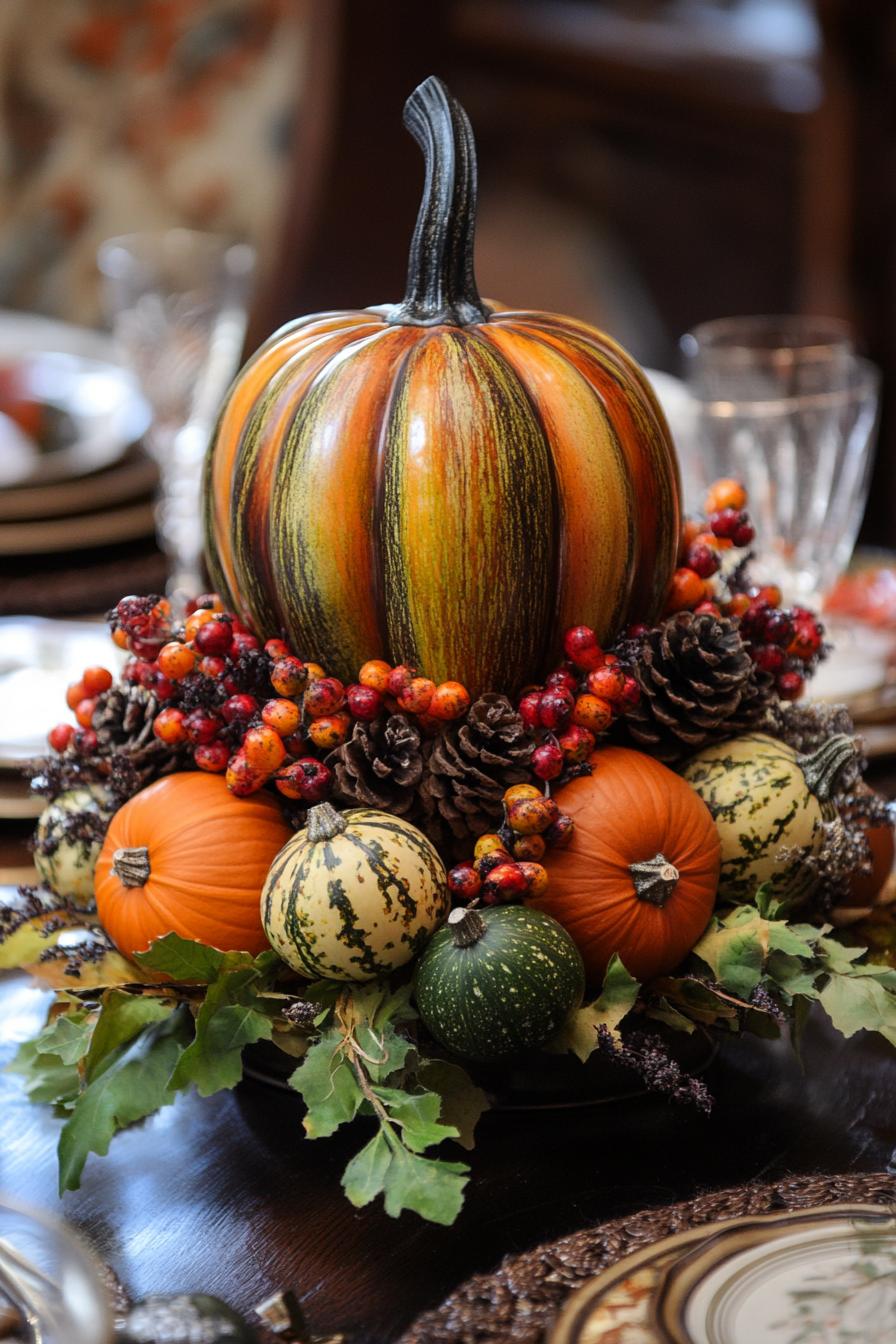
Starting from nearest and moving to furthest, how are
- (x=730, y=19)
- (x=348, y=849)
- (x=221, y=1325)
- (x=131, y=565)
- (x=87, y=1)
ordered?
1. (x=221, y=1325)
2. (x=348, y=849)
3. (x=131, y=565)
4. (x=87, y=1)
5. (x=730, y=19)

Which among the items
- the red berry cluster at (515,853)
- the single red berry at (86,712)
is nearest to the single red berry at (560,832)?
the red berry cluster at (515,853)

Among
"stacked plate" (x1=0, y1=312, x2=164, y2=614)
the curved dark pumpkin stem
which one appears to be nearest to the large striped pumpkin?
the curved dark pumpkin stem

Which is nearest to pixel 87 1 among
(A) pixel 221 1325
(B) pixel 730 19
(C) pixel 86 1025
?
(B) pixel 730 19

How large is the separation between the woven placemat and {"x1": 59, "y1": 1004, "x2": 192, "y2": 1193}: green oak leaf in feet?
0.44

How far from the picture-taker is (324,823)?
57 cm

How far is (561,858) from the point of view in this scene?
60 centimetres

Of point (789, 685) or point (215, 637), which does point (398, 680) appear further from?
point (789, 685)

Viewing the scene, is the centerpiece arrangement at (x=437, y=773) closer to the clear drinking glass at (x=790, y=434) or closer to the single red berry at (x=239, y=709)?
the single red berry at (x=239, y=709)

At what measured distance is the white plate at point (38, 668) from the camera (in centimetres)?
84

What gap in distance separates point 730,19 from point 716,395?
2.29 meters

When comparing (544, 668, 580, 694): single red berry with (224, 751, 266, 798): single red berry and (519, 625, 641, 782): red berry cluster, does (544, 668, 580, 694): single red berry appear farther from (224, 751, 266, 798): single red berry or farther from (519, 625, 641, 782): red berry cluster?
(224, 751, 266, 798): single red berry

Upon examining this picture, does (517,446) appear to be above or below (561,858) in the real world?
above

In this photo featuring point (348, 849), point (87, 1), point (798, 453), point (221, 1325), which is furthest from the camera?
point (87, 1)

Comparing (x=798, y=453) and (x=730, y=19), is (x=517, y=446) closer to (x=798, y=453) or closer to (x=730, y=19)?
(x=798, y=453)
